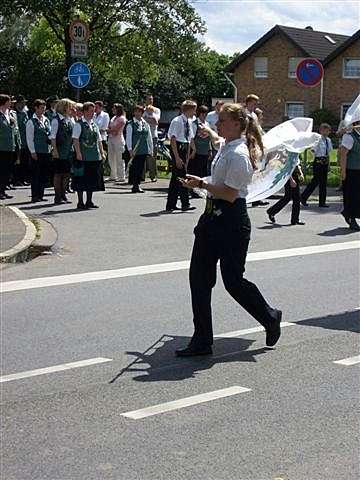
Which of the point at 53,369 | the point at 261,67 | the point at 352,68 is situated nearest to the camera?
the point at 53,369

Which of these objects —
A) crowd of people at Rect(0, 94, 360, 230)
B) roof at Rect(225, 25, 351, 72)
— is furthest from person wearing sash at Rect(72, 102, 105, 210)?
roof at Rect(225, 25, 351, 72)

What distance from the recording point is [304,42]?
67.4 metres

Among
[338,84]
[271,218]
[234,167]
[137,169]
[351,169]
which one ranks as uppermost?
[338,84]

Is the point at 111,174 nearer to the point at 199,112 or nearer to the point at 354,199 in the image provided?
the point at 199,112

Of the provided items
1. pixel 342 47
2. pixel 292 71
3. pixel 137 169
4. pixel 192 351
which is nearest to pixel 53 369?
pixel 192 351

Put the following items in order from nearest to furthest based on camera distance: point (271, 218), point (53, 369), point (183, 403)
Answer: point (183, 403) → point (53, 369) → point (271, 218)

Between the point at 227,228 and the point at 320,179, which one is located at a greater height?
the point at 227,228

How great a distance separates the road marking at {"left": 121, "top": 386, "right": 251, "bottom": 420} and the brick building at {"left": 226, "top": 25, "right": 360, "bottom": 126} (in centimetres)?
5712

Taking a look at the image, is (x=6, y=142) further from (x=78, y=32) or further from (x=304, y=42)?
(x=304, y=42)

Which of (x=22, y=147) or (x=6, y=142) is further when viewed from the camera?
(x=22, y=147)

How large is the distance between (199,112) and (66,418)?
13366 mm

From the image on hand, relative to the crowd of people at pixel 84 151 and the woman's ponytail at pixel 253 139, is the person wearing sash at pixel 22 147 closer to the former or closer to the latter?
the crowd of people at pixel 84 151

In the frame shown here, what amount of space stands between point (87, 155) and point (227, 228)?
10.2 meters

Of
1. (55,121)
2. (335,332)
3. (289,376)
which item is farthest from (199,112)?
(289,376)
